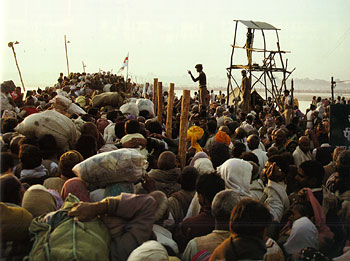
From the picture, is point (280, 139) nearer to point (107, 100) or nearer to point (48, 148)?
point (48, 148)

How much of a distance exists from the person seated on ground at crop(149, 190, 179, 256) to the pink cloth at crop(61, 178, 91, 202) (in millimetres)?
681

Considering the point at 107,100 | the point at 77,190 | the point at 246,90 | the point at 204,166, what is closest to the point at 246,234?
the point at 77,190

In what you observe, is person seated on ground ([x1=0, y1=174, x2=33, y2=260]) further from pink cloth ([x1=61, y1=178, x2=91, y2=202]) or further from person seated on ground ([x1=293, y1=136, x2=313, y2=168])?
person seated on ground ([x1=293, y1=136, x2=313, y2=168])

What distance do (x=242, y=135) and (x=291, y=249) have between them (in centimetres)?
478

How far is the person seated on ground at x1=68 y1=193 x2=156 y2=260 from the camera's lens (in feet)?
12.4

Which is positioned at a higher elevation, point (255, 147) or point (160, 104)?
point (160, 104)

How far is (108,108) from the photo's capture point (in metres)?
13.2

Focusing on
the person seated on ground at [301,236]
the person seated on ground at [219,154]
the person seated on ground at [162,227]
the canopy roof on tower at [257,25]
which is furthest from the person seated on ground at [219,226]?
the canopy roof on tower at [257,25]

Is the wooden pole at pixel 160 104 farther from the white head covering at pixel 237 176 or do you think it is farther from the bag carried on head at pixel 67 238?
the bag carried on head at pixel 67 238

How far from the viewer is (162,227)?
4438 millimetres

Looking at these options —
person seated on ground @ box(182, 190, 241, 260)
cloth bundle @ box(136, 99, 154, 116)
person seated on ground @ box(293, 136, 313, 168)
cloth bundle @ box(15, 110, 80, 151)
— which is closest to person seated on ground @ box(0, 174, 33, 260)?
person seated on ground @ box(182, 190, 241, 260)

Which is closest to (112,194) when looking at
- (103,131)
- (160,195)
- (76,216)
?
(160,195)

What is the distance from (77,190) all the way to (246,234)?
1825mm

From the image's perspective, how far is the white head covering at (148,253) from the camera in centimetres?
356
